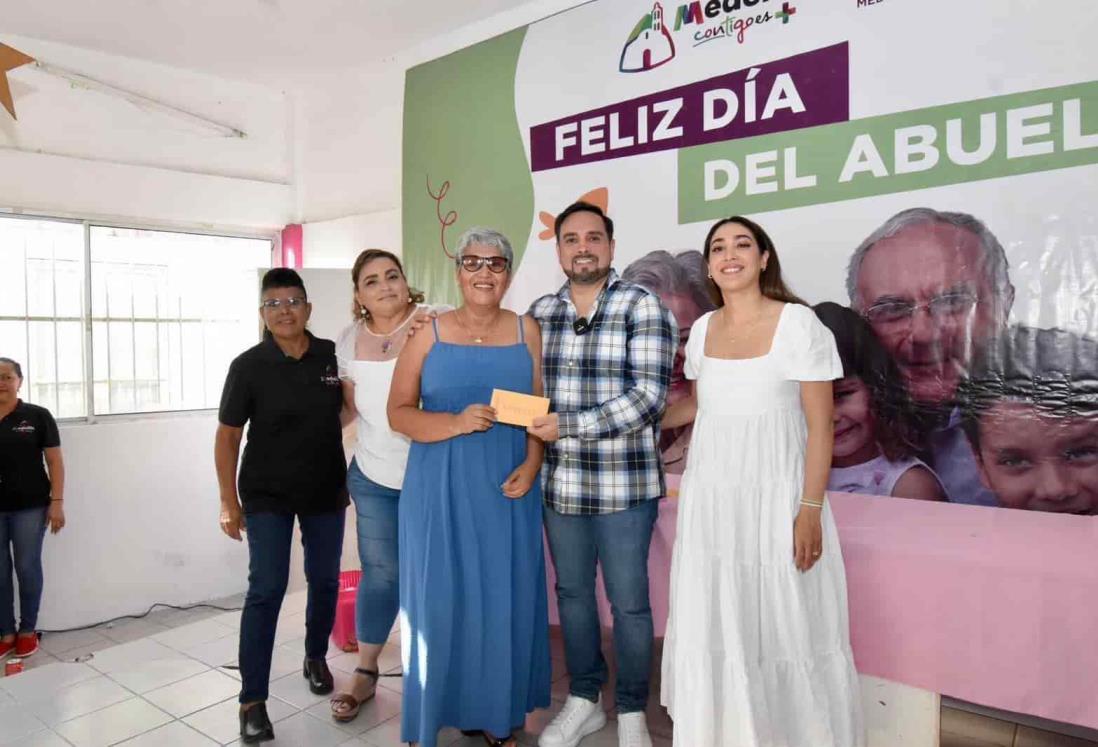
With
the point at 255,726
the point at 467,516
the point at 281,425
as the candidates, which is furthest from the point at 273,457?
the point at 255,726

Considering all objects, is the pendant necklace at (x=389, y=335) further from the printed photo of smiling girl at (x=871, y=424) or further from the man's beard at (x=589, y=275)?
the printed photo of smiling girl at (x=871, y=424)

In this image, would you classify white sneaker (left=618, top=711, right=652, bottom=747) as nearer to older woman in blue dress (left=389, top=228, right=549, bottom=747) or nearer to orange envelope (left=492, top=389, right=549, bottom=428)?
older woman in blue dress (left=389, top=228, right=549, bottom=747)

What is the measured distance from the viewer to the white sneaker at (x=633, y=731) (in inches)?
88.4

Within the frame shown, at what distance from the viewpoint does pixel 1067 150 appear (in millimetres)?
2484

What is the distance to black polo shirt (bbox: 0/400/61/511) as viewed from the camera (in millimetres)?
4699

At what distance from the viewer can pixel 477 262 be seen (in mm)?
2166

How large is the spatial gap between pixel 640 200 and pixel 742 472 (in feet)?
6.39

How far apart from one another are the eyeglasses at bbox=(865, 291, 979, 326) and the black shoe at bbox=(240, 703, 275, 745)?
8.53ft

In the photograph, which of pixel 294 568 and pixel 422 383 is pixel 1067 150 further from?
pixel 294 568

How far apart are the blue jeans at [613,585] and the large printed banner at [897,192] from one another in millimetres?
1203

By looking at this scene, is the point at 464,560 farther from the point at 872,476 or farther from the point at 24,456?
the point at 24,456

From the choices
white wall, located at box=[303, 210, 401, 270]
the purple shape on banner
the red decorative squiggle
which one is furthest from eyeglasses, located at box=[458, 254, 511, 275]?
white wall, located at box=[303, 210, 401, 270]

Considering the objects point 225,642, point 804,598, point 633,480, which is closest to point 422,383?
point 633,480

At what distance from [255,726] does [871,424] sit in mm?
2467
